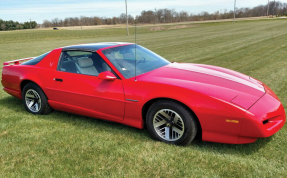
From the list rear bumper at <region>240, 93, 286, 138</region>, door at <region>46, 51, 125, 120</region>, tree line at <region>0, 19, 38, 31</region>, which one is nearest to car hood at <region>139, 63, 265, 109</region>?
rear bumper at <region>240, 93, 286, 138</region>

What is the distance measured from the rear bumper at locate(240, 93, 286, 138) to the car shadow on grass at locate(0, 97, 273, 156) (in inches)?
14.3

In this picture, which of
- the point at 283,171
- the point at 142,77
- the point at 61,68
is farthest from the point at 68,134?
the point at 283,171

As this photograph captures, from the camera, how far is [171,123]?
10.6 ft

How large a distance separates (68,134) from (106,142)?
2.30 feet

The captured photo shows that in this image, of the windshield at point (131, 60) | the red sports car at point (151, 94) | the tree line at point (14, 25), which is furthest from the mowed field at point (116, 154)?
the tree line at point (14, 25)

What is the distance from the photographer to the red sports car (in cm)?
293

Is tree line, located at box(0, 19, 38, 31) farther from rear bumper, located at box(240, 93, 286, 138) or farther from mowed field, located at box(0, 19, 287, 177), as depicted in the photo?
rear bumper, located at box(240, 93, 286, 138)

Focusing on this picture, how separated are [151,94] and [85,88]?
116 centimetres

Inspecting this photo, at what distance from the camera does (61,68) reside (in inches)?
166

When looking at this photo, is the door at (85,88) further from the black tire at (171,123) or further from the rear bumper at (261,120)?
the rear bumper at (261,120)

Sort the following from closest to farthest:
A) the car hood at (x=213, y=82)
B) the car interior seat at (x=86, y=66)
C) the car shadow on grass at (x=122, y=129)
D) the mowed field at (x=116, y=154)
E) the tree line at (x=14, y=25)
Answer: the mowed field at (x=116, y=154), the car hood at (x=213, y=82), the car shadow on grass at (x=122, y=129), the car interior seat at (x=86, y=66), the tree line at (x=14, y=25)

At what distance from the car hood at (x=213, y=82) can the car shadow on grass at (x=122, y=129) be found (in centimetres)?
62

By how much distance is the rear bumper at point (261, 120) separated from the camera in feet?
9.20

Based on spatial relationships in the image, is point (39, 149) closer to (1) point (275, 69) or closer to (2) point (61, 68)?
(2) point (61, 68)
